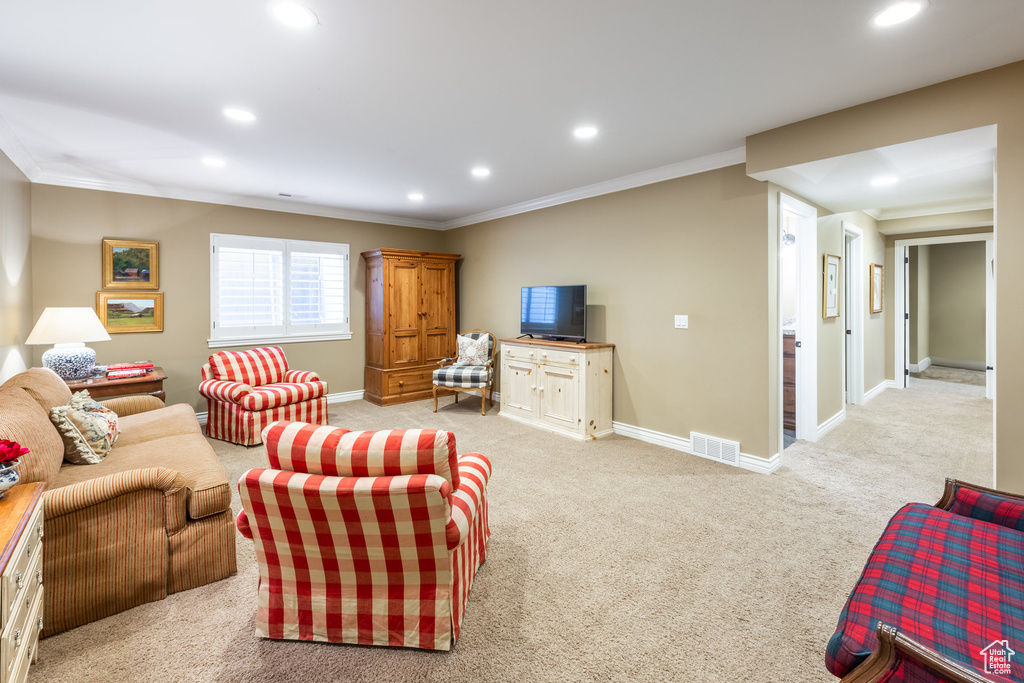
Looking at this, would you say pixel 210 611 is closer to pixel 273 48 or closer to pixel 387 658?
pixel 387 658

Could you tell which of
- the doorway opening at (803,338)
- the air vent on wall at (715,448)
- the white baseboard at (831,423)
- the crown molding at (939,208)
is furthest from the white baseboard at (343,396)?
the crown molding at (939,208)

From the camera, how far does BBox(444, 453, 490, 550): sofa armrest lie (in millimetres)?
1688

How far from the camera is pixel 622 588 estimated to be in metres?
2.17

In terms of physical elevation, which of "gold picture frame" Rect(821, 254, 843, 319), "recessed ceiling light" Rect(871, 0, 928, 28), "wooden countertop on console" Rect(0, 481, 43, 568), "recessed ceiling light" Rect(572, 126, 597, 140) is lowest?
"wooden countertop on console" Rect(0, 481, 43, 568)

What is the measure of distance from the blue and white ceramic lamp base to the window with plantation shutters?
1.24 metres

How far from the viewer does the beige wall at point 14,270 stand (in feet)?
10.8

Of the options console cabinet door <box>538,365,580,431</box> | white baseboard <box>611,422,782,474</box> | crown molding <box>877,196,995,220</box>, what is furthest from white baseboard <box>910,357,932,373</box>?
console cabinet door <box>538,365,580,431</box>

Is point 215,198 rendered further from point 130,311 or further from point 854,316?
point 854,316

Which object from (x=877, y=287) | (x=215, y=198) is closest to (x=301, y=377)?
(x=215, y=198)

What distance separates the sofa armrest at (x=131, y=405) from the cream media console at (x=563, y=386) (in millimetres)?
3351

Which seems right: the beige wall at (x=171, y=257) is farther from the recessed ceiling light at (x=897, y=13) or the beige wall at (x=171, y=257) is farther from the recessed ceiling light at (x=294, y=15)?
the recessed ceiling light at (x=897, y=13)

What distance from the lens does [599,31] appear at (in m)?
2.08

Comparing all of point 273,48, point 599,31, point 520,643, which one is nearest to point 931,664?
point 520,643

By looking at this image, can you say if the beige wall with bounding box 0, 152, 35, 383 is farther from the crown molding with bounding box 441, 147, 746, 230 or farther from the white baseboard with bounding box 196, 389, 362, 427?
the crown molding with bounding box 441, 147, 746, 230
